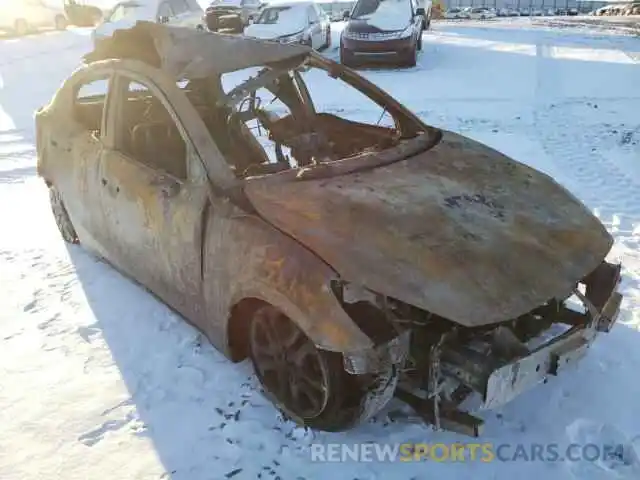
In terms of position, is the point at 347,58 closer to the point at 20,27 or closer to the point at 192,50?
the point at 192,50

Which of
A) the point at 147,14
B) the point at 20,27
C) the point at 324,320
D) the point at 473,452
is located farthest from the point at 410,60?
the point at 20,27

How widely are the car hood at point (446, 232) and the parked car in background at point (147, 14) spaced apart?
43.8 ft

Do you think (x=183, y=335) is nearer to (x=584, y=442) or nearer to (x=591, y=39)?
(x=584, y=442)

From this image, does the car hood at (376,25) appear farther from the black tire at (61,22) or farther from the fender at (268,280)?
the black tire at (61,22)

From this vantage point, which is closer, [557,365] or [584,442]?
[557,365]

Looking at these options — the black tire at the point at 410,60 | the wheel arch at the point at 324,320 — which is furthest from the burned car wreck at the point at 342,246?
the black tire at the point at 410,60

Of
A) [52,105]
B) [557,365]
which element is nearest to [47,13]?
[52,105]

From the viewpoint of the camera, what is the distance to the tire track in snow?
579cm

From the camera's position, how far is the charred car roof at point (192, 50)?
3801 mm

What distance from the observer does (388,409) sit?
3.19 meters

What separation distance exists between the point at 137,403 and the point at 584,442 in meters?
2.30

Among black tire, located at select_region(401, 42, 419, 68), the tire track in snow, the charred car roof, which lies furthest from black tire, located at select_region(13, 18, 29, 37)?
the charred car roof

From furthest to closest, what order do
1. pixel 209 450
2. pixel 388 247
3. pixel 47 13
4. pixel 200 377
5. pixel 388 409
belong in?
1. pixel 47 13
2. pixel 200 377
3. pixel 388 409
4. pixel 209 450
5. pixel 388 247

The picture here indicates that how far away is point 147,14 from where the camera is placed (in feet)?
51.1
